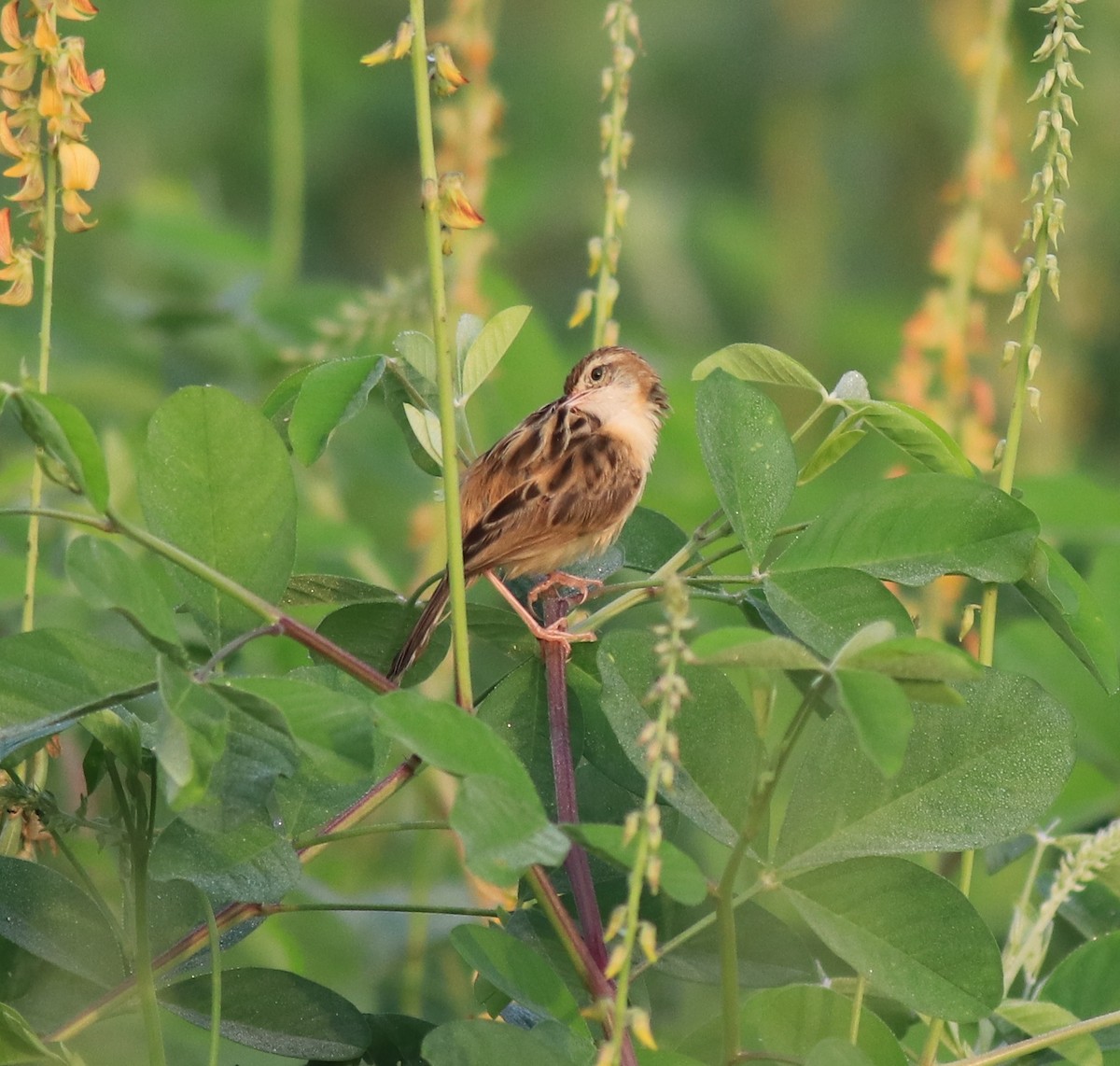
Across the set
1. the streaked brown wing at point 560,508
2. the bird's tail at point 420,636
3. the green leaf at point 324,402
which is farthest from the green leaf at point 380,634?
the streaked brown wing at point 560,508

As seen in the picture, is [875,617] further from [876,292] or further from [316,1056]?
[876,292]

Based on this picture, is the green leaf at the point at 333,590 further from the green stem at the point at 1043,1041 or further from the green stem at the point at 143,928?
the green stem at the point at 1043,1041

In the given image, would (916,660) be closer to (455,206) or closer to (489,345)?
(455,206)

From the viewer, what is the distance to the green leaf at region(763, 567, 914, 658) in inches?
52.0

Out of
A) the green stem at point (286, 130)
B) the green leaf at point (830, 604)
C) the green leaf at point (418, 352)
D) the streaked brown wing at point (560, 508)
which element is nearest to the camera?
the green leaf at point (830, 604)

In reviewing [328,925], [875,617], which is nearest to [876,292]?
[328,925]

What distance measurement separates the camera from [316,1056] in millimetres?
1318

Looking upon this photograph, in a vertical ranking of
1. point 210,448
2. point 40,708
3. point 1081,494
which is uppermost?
point 210,448

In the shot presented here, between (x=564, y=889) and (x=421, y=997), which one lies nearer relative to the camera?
(x=564, y=889)

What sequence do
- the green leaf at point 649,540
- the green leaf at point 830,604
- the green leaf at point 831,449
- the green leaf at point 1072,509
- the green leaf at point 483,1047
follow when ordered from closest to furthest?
the green leaf at point 483,1047 → the green leaf at point 830,604 → the green leaf at point 831,449 → the green leaf at point 649,540 → the green leaf at point 1072,509

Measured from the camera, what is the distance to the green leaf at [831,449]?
142 centimetres

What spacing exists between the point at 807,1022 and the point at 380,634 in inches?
18.8

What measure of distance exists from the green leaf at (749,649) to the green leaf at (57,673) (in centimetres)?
40

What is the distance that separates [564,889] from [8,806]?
43cm
